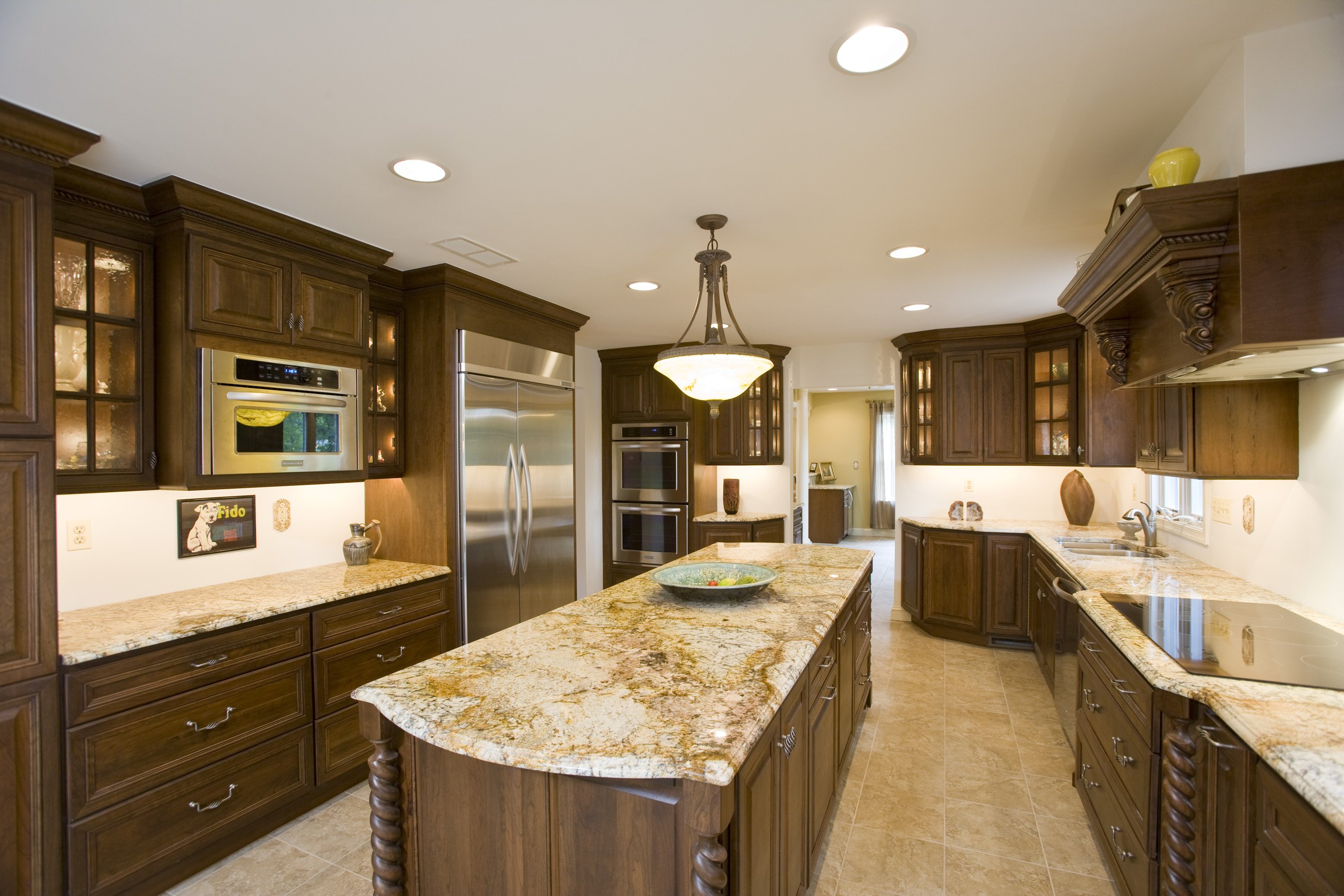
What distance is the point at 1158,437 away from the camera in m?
2.73

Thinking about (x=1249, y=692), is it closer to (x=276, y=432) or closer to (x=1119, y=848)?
(x=1119, y=848)

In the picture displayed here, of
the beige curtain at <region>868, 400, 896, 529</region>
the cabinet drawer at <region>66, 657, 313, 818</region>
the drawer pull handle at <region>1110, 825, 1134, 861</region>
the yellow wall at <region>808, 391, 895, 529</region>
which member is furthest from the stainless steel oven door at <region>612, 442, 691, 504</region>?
the beige curtain at <region>868, 400, 896, 529</region>

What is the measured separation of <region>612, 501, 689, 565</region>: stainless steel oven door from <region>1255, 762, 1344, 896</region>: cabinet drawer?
14.4 ft

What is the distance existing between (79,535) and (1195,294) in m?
3.73

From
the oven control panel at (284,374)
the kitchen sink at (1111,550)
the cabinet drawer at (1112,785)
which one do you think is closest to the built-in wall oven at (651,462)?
the kitchen sink at (1111,550)

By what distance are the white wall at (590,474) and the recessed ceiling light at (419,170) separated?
11.3 feet

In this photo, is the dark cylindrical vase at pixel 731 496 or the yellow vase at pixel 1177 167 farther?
the dark cylindrical vase at pixel 731 496

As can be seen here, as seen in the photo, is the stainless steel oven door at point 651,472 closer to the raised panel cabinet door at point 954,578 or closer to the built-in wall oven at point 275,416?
the raised panel cabinet door at point 954,578

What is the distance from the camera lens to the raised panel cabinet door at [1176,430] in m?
2.39

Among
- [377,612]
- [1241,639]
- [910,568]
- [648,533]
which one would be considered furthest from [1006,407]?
[377,612]

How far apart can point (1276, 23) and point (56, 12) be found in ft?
8.95

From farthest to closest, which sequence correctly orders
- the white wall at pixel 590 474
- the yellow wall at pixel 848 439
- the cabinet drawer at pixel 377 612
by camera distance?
the yellow wall at pixel 848 439 → the white wall at pixel 590 474 → the cabinet drawer at pixel 377 612

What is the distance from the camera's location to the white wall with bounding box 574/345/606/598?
18.7 ft

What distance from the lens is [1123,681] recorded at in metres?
1.88
